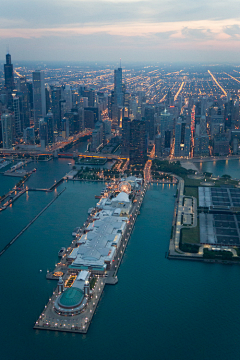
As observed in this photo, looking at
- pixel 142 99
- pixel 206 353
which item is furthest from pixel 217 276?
pixel 142 99

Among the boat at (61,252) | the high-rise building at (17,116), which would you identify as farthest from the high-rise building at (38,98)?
the boat at (61,252)

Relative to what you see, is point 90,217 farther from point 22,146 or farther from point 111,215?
point 22,146

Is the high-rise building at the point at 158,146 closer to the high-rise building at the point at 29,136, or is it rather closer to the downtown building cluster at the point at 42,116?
the downtown building cluster at the point at 42,116

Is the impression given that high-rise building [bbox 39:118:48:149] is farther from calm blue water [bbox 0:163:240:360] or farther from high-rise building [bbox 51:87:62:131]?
calm blue water [bbox 0:163:240:360]

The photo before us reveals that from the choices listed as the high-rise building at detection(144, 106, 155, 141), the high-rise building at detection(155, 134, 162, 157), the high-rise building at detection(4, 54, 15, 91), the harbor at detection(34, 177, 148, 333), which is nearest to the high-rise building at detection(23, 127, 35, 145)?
the high-rise building at detection(144, 106, 155, 141)

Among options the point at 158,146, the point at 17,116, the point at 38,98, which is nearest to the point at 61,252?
the point at 158,146

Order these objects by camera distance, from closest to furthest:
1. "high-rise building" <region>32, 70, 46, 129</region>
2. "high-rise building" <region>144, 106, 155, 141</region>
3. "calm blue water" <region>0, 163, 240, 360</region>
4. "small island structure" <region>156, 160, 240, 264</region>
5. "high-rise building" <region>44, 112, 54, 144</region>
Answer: "calm blue water" <region>0, 163, 240, 360</region> → "small island structure" <region>156, 160, 240, 264</region> → "high-rise building" <region>44, 112, 54, 144</region> → "high-rise building" <region>144, 106, 155, 141</region> → "high-rise building" <region>32, 70, 46, 129</region>

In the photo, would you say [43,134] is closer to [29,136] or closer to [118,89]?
[29,136]
